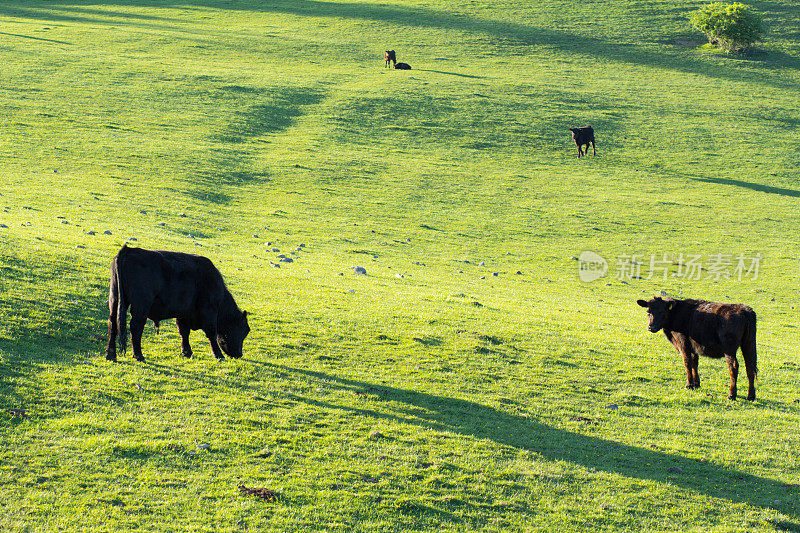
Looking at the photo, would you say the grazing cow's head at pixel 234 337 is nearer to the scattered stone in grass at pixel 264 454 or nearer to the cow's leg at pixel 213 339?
the cow's leg at pixel 213 339

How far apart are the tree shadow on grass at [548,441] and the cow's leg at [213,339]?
76 centimetres

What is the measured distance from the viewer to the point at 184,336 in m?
13.4

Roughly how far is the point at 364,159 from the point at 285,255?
16114 millimetres

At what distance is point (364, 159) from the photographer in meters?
38.6

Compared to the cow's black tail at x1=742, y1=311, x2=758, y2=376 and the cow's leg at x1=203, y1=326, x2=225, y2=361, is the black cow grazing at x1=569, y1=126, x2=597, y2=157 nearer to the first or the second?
the cow's black tail at x1=742, y1=311, x2=758, y2=376

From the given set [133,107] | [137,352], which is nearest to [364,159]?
[133,107]

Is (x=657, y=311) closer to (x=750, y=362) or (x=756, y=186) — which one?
(x=750, y=362)

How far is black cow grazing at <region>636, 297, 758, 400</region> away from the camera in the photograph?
13.3m

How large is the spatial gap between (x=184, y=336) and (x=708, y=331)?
10001mm

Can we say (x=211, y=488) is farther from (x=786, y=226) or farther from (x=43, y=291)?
(x=786, y=226)

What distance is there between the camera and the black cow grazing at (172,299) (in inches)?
484

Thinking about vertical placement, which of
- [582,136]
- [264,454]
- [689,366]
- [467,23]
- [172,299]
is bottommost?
[264,454]

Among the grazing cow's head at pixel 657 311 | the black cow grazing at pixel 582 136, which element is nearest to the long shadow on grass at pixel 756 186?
the black cow grazing at pixel 582 136

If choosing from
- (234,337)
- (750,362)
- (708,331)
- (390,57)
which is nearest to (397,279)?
(234,337)
